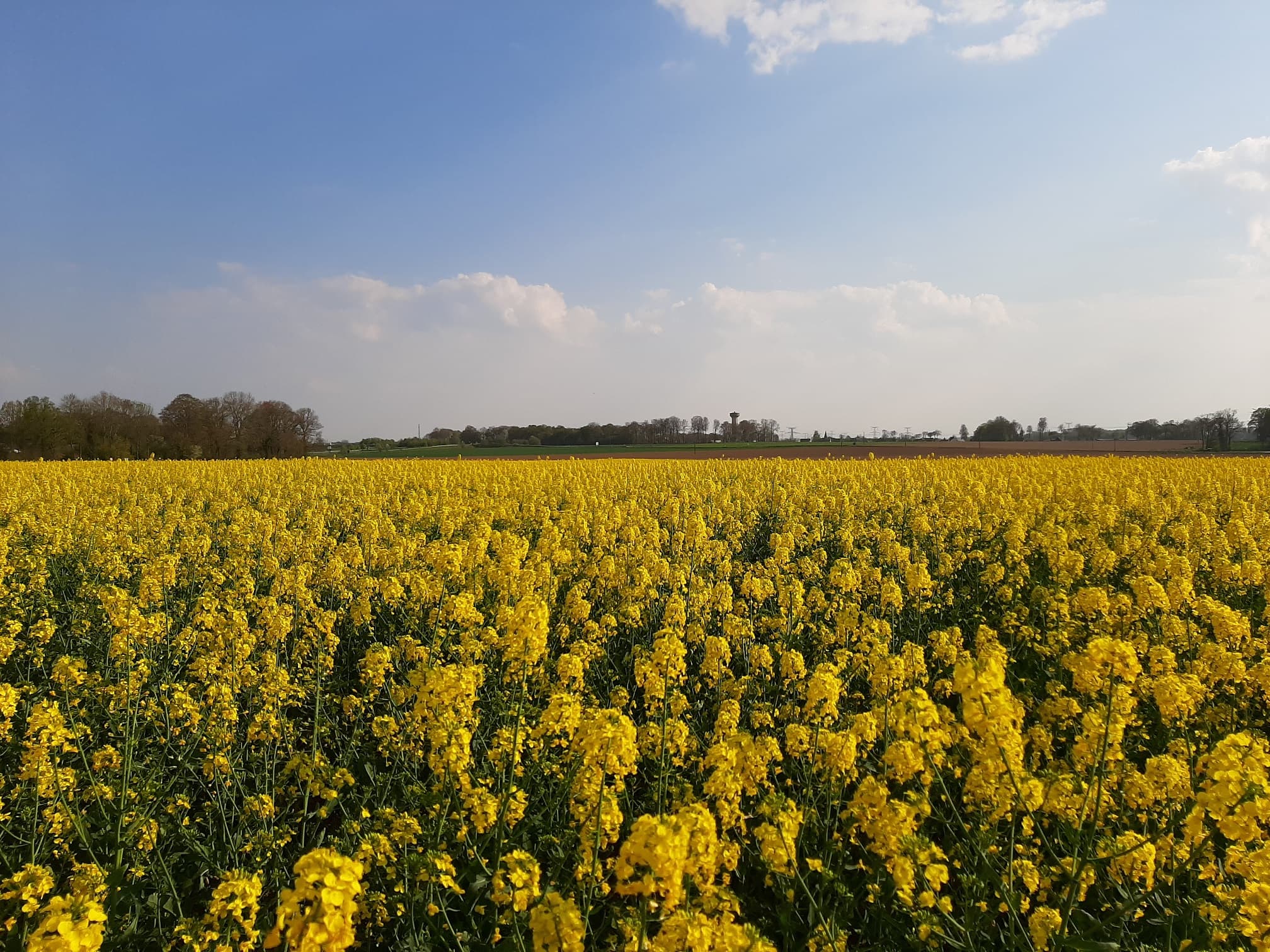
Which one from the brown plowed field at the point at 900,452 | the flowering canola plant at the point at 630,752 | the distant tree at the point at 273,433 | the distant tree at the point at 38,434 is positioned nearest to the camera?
the flowering canola plant at the point at 630,752

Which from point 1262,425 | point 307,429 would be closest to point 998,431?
point 1262,425

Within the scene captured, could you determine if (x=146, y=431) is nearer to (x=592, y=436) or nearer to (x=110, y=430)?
(x=110, y=430)

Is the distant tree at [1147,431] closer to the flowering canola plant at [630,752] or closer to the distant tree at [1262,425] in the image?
the distant tree at [1262,425]

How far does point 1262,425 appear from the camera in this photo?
6256 cm

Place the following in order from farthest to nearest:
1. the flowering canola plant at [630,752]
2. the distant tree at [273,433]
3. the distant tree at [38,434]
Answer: the distant tree at [273,433] < the distant tree at [38,434] < the flowering canola plant at [630,752]

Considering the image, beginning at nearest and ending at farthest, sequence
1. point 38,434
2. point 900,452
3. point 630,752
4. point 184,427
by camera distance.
Answer: point 630,752 < point 900,452 < point 38,434 < point 184,427

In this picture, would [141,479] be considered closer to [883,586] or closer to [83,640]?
[83,640]

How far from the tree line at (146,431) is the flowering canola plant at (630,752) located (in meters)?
50.4

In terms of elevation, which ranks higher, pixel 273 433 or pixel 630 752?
pixel 273 433

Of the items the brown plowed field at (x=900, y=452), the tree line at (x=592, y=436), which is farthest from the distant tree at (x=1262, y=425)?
the tree line at (x=592, y=436)

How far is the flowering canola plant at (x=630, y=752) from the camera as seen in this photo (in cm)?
278

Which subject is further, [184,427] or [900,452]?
[184,427]

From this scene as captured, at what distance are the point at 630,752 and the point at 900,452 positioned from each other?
145ft

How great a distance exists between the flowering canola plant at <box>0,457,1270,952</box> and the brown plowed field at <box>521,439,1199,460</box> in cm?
2535
